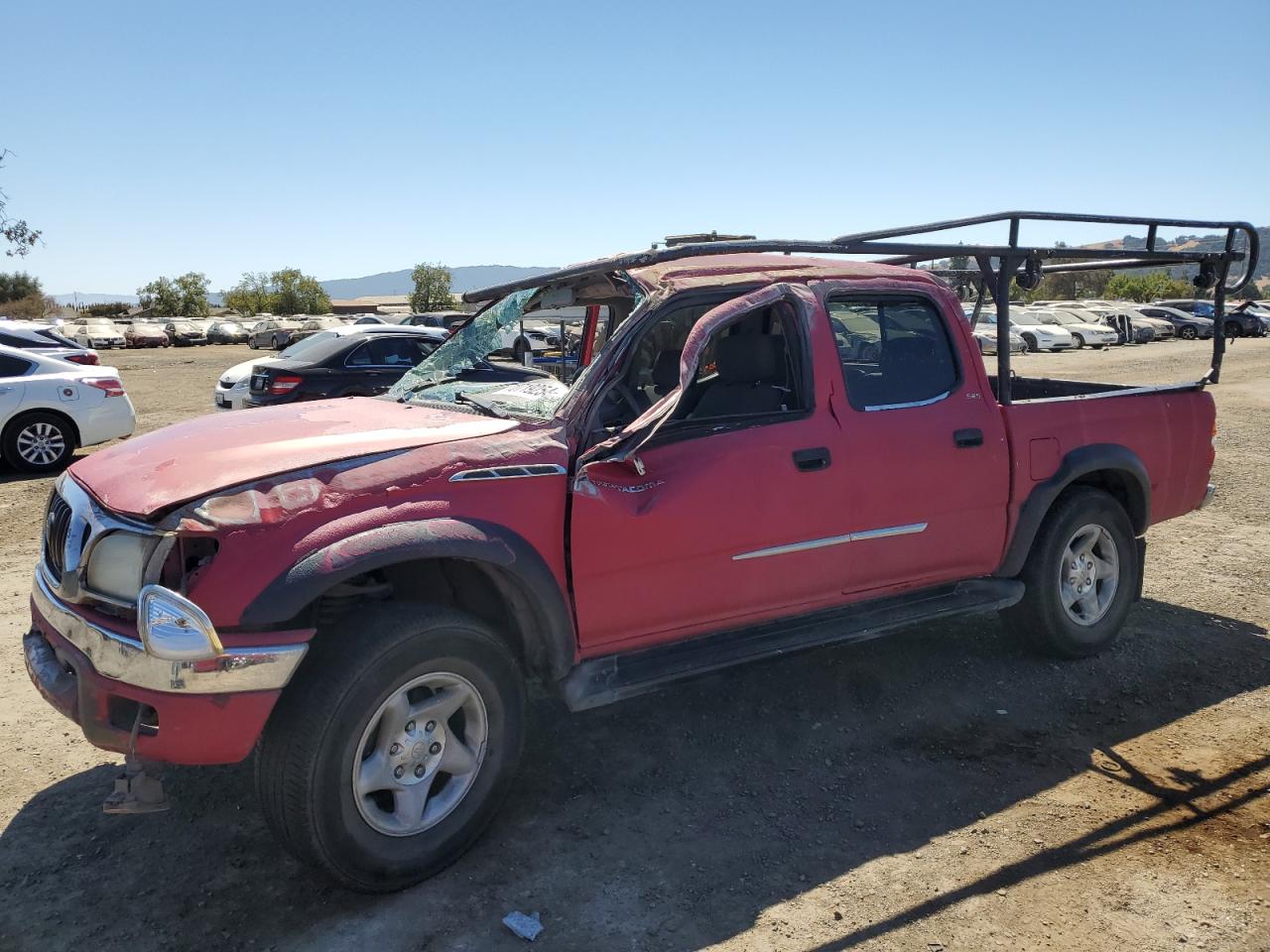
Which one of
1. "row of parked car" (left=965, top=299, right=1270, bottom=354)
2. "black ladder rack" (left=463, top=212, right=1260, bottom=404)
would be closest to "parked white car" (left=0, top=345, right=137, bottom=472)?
"black ladder rack" (left=463, top=212, right=1260, bottom=404)

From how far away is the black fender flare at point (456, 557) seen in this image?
2951mm

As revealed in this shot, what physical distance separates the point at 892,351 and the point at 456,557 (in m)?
2.35

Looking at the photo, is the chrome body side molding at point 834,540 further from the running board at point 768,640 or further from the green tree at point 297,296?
the green tree at point 297,296

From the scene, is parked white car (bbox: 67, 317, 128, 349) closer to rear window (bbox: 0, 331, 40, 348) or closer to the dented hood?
rear window (bbox: 0, 331, 40, 348)

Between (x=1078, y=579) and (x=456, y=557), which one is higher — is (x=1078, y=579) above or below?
below

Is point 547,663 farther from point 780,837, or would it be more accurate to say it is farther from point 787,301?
point 787,301

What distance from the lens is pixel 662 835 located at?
3631 millimetres

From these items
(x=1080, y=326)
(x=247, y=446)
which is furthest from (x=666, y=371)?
(x=1080, y=326)

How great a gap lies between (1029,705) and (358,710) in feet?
10.8

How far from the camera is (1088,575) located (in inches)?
210

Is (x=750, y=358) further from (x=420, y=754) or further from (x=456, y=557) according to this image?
(x=420, y=754)

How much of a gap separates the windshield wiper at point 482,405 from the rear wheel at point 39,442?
856 centimetres

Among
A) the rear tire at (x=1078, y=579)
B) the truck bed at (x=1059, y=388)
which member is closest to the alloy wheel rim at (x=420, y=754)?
the rear tire at (x=1078, y=579)

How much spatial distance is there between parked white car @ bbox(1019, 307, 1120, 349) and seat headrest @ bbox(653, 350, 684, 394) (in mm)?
35484
